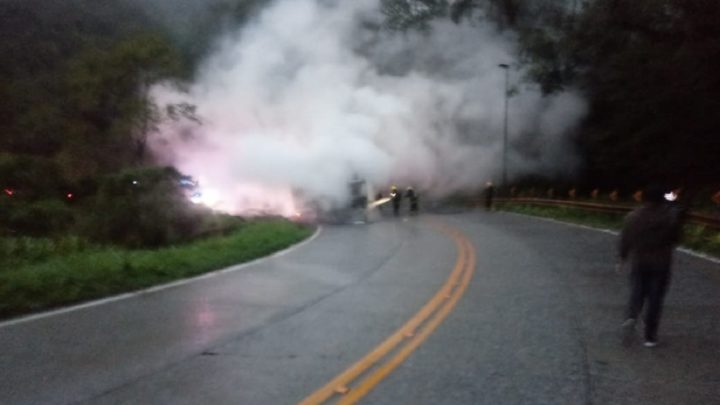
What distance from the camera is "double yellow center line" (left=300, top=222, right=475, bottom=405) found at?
729 centimetres

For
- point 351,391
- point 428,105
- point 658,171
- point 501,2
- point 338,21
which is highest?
point 501,2

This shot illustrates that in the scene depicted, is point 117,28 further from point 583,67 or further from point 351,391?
point 351,391

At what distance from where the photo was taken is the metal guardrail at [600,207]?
68.7ft

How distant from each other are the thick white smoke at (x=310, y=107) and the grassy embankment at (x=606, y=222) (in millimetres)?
6204

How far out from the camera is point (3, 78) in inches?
1735

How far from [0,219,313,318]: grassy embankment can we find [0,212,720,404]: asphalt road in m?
Answer: 0.60

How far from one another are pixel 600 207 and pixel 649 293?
75.9 feet

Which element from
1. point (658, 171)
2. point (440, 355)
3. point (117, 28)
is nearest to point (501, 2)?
point (658, 171)

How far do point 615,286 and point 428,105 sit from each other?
84.9 feet

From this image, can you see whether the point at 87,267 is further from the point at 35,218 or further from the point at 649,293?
the point at 35,218

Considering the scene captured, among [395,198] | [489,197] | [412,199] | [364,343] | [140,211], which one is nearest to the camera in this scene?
[364,343]

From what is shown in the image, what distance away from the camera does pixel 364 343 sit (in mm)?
9414

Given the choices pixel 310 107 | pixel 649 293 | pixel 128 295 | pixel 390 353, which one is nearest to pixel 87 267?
pixel 128 295

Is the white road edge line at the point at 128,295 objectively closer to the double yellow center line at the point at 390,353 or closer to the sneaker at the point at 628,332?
the double yellow center line at the point at 390,353
